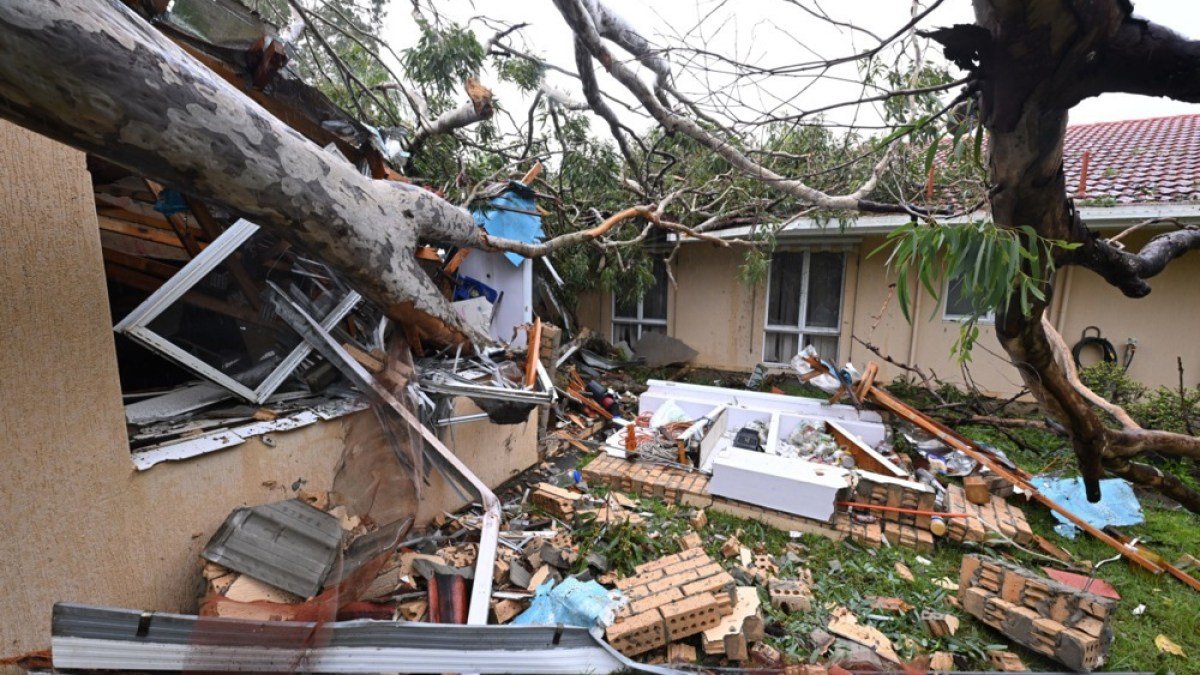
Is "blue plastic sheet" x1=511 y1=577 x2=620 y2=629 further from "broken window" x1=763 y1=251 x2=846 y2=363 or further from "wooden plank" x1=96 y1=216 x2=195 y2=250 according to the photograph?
"broken window" x1=763 y1=251 x2=846 y2=363

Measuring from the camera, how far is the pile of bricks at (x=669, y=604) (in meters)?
2.51

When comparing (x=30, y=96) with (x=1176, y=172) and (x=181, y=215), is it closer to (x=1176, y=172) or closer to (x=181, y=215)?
(x=181, y=215)

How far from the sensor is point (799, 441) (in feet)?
16.7

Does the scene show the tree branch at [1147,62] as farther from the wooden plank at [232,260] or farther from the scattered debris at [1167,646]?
the wooden plank at [232,260]

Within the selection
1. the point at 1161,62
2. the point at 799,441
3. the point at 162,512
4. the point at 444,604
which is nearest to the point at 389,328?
the point at 162,512

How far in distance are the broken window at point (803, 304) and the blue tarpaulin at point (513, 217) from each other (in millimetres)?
4348

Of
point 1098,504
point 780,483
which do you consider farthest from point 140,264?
point 1098,504

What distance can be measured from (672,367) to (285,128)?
7.93 metres

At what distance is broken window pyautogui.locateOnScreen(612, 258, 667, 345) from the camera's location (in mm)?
9094

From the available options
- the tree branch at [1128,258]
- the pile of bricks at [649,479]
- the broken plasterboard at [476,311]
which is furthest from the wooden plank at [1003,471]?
the broken plasterboard at [476,311]

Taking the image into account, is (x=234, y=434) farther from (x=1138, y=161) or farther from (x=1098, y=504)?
Result: (x=1138, y=161)

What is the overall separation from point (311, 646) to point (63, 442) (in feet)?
4.24

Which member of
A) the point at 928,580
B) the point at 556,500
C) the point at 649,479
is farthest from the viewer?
the point at 649,479

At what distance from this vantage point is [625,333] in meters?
9.57
